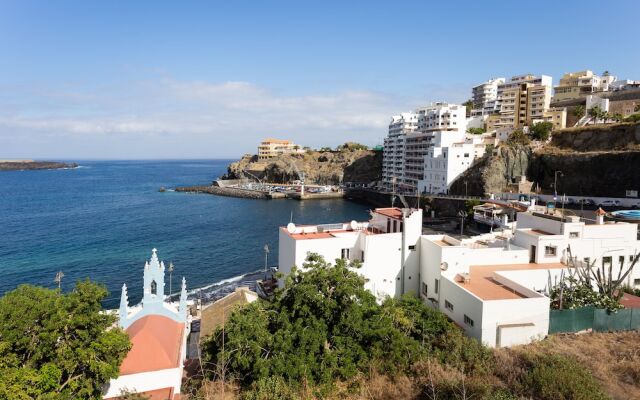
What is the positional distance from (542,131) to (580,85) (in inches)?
1639

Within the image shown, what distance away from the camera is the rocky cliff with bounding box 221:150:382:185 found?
118 meters

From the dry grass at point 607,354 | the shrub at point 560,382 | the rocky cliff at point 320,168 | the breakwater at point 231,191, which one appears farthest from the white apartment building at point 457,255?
the rocky cliff at point 320,168

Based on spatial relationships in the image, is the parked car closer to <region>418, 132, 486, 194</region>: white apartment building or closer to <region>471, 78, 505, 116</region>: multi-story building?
<region>418, 132, 486, 194</region>: white apartment building

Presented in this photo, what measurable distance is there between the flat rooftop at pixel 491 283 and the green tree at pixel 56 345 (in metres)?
15.5

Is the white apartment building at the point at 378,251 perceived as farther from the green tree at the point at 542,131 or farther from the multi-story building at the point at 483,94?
the multi-story building at the point at 483,94

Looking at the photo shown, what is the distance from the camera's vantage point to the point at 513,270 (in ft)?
74.0

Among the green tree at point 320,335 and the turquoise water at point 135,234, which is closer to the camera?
the green tree at point 320,335

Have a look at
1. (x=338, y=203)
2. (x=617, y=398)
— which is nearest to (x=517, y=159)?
(x=338, y=203)

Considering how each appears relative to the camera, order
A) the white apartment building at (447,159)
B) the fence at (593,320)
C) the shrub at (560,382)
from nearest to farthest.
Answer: the shrub at (560,382)
the fence at (593,320)
the white apartment building at (447,159)

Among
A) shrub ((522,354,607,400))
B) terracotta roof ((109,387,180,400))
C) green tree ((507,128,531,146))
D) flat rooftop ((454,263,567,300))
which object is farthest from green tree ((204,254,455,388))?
green tree ((507,128,531,146))

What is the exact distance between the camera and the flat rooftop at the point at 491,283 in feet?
63.8

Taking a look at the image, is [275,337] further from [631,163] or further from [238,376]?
[631,163]

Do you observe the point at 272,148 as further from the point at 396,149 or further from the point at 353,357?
the point at 353,357

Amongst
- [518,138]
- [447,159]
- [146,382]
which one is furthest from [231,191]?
[146,382]
